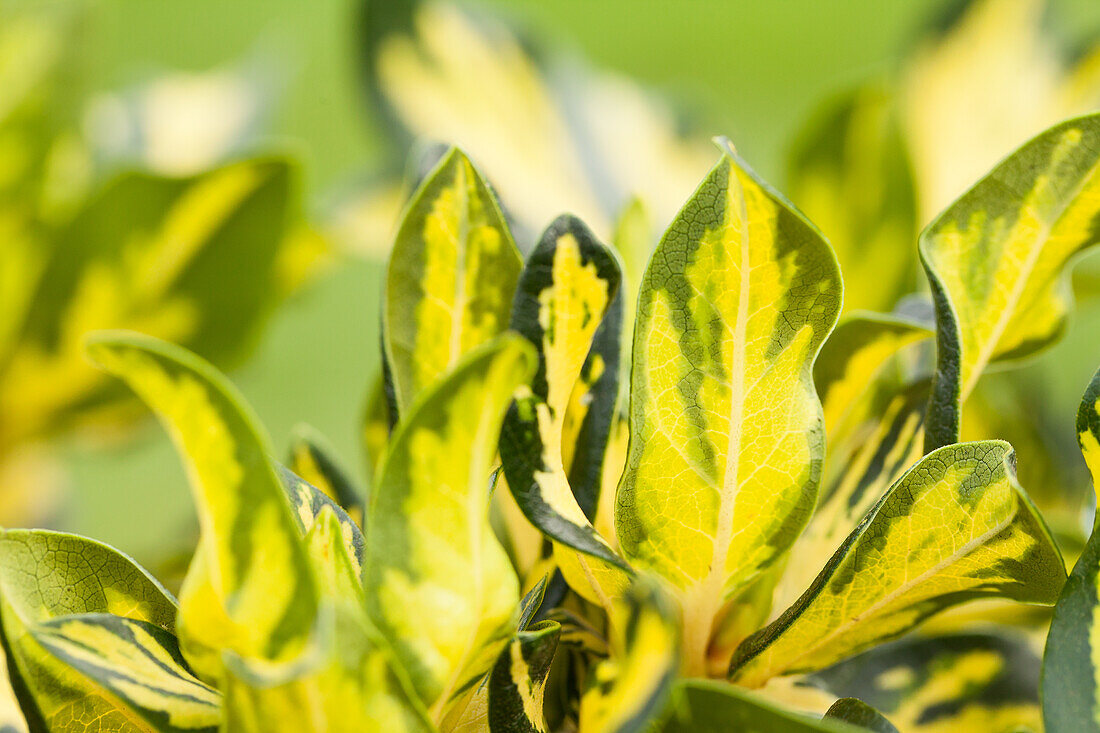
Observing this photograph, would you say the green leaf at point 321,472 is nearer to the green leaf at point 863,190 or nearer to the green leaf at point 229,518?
the green leaf at point 229,518

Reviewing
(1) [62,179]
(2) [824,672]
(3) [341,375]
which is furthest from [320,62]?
(2) [824,672]

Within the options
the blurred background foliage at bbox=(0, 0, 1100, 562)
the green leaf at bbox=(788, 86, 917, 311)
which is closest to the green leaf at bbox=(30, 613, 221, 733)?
the blurred background foliage at bbox=(0, 0, 1100, 562)

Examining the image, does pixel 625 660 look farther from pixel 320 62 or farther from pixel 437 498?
pixel 320 62

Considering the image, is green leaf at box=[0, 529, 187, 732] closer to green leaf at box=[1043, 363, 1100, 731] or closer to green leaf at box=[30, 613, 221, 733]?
green leaf at box=[30, 613, 221, 733]

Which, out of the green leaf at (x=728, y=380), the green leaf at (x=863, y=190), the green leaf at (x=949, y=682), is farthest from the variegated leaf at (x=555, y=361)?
the green leaf at (x=863, y=190)

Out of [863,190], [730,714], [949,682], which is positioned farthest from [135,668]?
[863,190]

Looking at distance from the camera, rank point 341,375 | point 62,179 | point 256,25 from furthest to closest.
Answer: point 256,25
point 341,375
point 62,179

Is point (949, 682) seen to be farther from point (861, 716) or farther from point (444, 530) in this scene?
point (444, 530)
